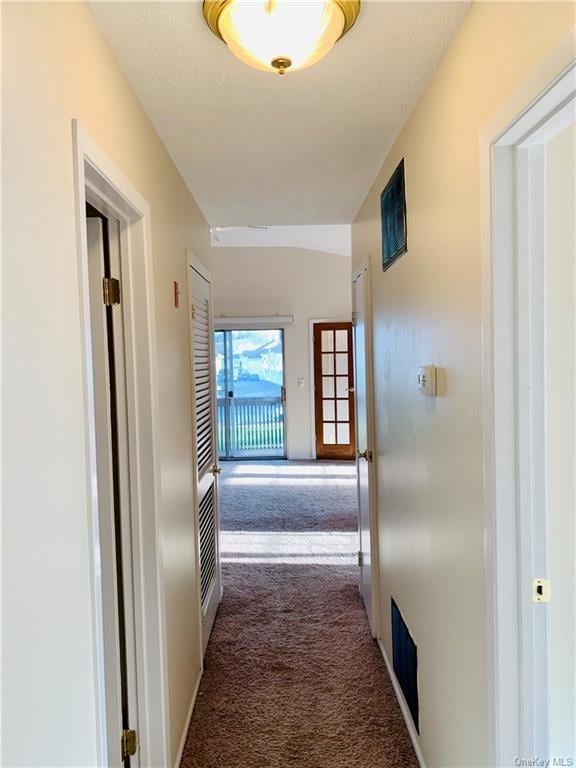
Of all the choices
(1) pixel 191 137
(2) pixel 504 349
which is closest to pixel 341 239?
(1) pixel 191 137

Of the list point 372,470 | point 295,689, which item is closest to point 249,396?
point 372,470

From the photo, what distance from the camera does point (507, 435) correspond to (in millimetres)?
1145

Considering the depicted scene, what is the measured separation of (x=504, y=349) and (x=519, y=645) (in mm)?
694

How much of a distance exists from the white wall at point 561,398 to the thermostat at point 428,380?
1.43ft

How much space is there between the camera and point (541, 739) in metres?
1.17

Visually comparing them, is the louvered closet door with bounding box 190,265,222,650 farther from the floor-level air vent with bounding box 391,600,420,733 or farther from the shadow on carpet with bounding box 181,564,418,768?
the floor-level air vent with bounding box 391,600,420,733

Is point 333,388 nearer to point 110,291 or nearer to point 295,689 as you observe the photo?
point 295,689

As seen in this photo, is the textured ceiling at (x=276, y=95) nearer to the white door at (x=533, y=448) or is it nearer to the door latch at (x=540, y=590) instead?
the white door at (x=533, y=448)

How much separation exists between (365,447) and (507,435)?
1.83 m

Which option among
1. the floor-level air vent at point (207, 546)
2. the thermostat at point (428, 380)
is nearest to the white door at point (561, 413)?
the thermostat at point (428, 380)

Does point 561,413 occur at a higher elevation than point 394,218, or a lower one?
lower

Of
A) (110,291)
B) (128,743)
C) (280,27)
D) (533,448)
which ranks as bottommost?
(128,743)

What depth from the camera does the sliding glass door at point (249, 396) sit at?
7.54 meters

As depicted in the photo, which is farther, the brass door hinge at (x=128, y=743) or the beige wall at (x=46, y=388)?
the brass door hinge at (x=128, y=743)
